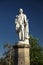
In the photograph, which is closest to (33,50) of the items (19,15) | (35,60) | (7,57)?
(35,60)

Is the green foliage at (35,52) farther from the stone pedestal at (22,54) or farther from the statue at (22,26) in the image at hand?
the stone pedestal at (22,54)

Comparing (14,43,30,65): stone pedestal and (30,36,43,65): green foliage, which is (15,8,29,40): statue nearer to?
(14,43,30,65): stone pedestal

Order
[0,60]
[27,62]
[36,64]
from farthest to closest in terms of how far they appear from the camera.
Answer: [0,60], [36,64], [27,62]

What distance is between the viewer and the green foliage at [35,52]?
4184 cm

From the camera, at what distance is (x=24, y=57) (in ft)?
51.8

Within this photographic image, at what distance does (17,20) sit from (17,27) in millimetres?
460

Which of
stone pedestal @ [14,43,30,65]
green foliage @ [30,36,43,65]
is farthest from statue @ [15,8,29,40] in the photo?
green foliage @ [30,36,43,65]

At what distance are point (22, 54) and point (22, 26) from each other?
170 cm

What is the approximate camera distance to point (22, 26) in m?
16.1

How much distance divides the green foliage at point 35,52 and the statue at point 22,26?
25.1 metres

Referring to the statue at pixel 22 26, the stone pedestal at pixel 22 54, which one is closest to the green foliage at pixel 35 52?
the statue at pixel 22 26

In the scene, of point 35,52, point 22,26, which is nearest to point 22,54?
point 22,26

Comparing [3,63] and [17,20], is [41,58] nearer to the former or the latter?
[3,63]

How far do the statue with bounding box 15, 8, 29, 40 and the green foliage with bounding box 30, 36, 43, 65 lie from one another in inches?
989
